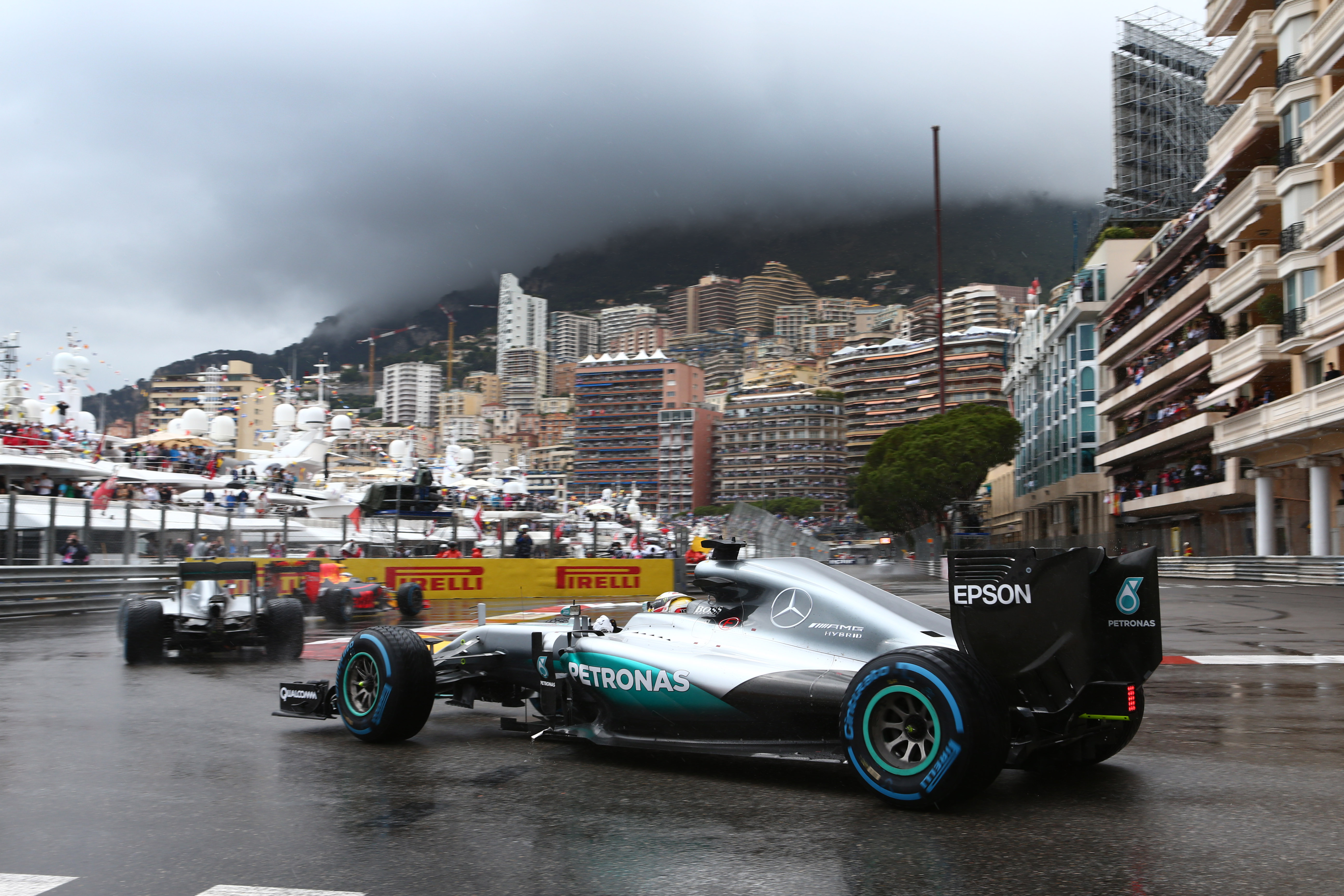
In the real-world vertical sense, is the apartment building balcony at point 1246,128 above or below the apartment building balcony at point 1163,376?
above

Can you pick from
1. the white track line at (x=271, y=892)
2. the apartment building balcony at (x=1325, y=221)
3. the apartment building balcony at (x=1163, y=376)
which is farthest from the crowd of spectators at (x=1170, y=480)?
the white track line at (x=271, y=892)

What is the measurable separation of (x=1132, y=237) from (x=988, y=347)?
113 metres

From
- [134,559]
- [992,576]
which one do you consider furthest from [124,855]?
[134,559]

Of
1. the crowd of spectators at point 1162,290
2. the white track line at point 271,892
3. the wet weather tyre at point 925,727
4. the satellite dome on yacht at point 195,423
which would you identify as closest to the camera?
the white track line at point 271,892

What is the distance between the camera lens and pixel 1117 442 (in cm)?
5978

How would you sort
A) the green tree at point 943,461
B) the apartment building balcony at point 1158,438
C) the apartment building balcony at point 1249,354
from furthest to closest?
the green tree at point 943,461, the apartment building balcony at point 1158,438, the apartment building balcony at point 1249,354

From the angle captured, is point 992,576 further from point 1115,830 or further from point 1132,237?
point 1132,237

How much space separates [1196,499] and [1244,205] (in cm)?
1293

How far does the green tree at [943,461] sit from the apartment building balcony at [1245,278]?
25.0 m

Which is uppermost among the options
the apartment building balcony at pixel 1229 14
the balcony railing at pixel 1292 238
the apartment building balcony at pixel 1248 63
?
the apartment building balcony at pixel 1229 14

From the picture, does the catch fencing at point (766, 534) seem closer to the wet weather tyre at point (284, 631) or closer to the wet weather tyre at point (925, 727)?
the wet weather tyre at point (284, 631)

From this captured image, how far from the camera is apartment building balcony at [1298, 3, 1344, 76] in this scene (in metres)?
31.1

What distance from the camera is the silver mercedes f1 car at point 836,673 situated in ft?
17.0

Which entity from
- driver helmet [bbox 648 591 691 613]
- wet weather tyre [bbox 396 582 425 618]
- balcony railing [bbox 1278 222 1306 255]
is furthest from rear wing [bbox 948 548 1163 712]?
balcony railing [bbox 1278 222 1306 255]
